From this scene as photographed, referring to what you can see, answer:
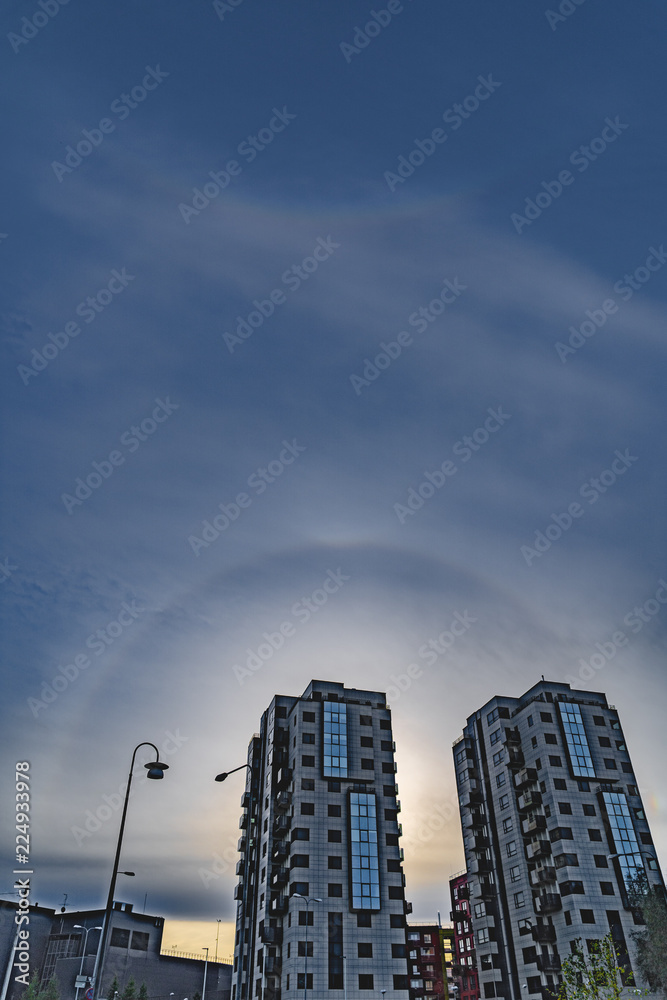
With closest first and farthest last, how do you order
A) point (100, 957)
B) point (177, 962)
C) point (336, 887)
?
point (100, 957)
point (336, 887)
point (177, 962)

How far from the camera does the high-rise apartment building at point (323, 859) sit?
75125 millimetres

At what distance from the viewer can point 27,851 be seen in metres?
29.4

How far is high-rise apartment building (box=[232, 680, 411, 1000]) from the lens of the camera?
246 feet

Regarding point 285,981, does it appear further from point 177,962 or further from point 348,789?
point 177,962

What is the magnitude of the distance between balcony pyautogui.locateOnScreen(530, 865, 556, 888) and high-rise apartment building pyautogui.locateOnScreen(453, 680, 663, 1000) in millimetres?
123

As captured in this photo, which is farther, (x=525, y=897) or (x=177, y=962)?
(x=177, y=962)

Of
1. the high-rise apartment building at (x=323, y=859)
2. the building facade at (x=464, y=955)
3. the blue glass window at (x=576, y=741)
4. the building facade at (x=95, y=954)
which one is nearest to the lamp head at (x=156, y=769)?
the high-rise apartment building at (x=323, y=859)

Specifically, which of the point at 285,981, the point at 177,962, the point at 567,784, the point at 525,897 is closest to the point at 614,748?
the point at 567,784

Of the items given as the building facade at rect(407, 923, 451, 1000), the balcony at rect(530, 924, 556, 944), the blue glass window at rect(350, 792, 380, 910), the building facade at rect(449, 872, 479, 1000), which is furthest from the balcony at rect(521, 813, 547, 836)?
the building facade at rect(407, 923, 451, 1000)

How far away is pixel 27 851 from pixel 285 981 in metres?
59.6

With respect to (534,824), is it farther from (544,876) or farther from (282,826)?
(282,826)

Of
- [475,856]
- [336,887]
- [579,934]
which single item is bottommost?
[579,934]

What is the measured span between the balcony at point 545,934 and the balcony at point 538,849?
734 centimetres

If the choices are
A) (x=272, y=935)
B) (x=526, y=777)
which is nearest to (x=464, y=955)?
(x=526, y=777)
